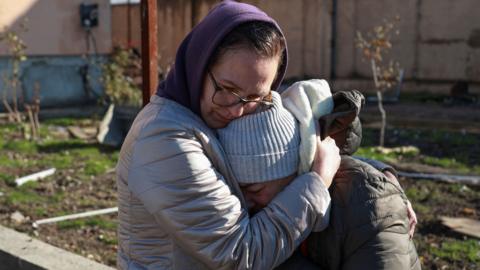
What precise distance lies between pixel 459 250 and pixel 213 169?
3.27 m

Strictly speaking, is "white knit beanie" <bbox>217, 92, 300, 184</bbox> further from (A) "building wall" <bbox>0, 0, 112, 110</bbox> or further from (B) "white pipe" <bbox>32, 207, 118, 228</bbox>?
(A) "building wall" <bbox>0, 0, 112, 110</bbox>

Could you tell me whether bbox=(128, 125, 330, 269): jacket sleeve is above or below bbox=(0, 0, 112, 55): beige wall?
above

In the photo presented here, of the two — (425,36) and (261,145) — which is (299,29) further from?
(261,145)

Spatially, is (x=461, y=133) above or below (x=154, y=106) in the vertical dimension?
below

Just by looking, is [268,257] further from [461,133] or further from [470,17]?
[470,17]

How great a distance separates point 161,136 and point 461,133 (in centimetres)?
886

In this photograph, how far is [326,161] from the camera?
2.21m

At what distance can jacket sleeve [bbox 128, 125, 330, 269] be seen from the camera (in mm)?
2055

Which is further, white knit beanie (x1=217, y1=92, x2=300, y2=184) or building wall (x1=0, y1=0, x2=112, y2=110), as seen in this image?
building wall (x1=0, y1=0, x2=112, y2=110)

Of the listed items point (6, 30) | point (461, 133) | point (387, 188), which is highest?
point (387, 188)

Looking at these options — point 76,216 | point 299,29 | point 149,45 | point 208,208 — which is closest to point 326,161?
point 208,208

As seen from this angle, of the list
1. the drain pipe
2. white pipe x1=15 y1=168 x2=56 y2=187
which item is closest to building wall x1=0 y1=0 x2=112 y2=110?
the drain pipe

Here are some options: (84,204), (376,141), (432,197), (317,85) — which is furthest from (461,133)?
(317,85)

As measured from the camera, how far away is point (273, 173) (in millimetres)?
2131
